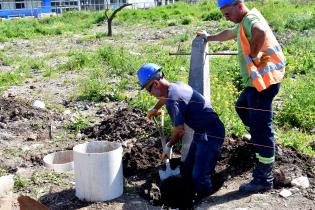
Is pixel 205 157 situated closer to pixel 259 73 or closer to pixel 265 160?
pixel 265 160

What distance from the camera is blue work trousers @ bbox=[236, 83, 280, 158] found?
12.6 ft

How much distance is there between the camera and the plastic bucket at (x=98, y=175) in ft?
12.7

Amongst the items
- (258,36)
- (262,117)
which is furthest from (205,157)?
(258,36)

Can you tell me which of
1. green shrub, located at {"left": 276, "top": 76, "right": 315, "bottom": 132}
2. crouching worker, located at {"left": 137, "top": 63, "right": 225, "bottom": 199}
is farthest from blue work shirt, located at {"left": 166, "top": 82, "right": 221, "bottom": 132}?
green shrub, located at {"left": 276, "top": 76, "right": 315, "bottom": 132}

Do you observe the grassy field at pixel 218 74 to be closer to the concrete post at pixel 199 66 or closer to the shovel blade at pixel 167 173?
the concrete post at pixel 199 66

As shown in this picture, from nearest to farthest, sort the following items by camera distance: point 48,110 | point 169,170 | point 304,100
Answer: point 169,170
point 304,100
point 48,110

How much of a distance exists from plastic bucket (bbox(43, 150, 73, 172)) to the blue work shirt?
1.45 m

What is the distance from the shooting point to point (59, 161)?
5.19 meters

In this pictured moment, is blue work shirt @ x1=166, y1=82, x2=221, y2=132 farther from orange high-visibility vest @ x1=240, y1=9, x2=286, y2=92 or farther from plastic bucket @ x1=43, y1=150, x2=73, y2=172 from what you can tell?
plastic bucket @ x1=43, y1=150, x2=73, y2=172

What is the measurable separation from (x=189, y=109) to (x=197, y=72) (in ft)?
1.97

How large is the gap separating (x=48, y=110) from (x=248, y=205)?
165 inches

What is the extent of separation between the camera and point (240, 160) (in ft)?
14.9

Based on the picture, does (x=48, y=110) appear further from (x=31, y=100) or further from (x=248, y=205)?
(x=248, y=205)

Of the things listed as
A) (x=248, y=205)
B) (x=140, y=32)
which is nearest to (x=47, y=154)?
(x=248, y=205)
